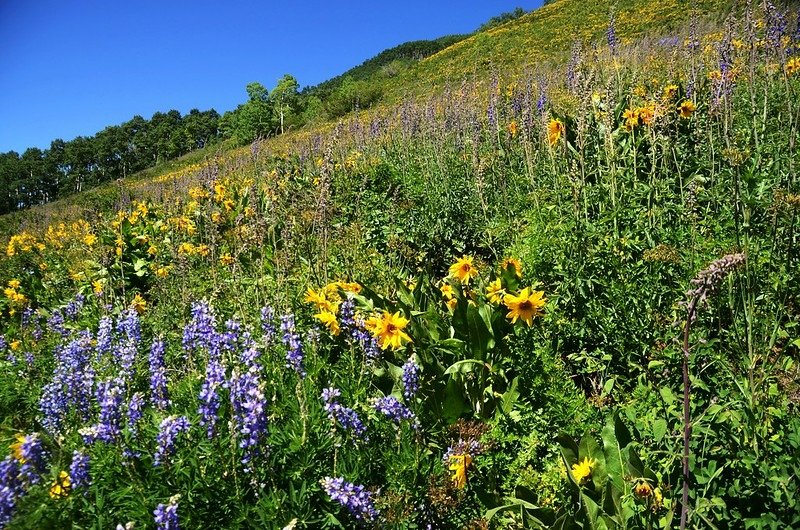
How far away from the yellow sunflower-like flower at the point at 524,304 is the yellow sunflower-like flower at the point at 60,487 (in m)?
1.91

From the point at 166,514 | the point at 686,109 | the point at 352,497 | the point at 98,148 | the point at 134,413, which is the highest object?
the point at 98,148

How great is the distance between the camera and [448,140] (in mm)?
7391

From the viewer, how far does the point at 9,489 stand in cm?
135

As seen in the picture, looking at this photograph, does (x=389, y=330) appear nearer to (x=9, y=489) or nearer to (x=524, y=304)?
(x=524, y=304)

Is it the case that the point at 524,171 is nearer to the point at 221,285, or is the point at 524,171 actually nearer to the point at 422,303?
the point at 422,303

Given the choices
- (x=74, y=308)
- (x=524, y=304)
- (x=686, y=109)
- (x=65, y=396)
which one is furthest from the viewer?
(x=74, y=308)

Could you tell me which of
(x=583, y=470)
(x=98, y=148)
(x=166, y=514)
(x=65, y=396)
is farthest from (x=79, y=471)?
(x=98, y=148)

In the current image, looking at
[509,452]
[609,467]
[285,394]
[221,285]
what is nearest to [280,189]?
[221,285]

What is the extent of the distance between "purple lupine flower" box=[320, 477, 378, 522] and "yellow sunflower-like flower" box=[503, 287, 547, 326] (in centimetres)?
122

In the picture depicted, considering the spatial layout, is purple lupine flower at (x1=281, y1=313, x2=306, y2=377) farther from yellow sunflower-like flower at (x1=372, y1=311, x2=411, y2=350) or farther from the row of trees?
the row of trees

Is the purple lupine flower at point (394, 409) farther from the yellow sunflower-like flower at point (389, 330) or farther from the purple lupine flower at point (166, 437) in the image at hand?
the purple lupine flower at point (166, 437)

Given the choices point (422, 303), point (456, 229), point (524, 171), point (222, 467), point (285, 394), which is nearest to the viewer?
point (222, 467)

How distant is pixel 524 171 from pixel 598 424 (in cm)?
399

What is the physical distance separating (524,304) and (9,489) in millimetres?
2099
